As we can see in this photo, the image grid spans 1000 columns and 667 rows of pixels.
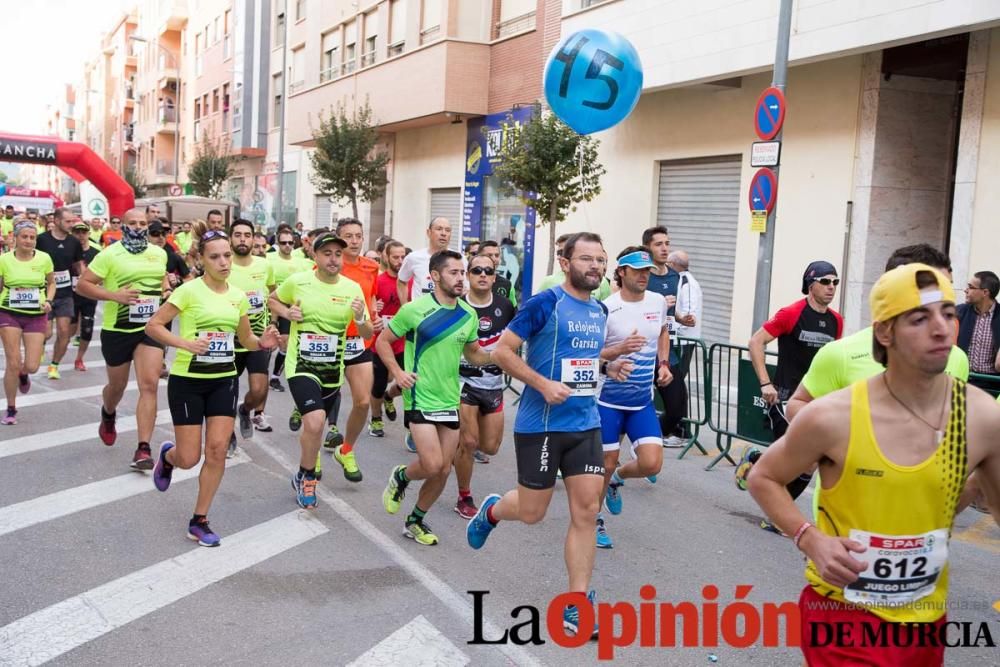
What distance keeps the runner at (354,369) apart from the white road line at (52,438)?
237 centimetres

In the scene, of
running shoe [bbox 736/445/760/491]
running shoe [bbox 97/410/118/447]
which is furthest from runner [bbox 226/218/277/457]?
running shoe [bbox 736/445/760/491]

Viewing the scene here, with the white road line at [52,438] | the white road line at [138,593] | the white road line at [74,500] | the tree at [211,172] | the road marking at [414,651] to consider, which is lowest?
the white road line at [52,438]

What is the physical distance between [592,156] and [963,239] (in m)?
7.50

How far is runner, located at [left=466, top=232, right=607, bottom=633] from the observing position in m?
4.93

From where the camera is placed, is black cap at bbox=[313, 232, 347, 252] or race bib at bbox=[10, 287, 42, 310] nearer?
black cap at bbox=[313, 232, 347, 252]

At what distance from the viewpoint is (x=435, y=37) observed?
24.0 m

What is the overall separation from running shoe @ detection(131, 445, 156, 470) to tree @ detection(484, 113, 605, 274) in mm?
10284

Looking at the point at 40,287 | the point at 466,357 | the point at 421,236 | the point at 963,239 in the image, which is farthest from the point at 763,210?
the point at 421,236

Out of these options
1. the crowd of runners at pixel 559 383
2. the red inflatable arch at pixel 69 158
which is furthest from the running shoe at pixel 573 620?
the red inflatable arch at pixel 69 158

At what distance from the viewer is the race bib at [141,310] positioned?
8.09 m

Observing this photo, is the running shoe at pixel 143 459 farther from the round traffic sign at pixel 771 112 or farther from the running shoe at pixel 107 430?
the round traffic sign at pixel 771 112

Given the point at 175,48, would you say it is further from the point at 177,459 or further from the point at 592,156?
the point at 177,459

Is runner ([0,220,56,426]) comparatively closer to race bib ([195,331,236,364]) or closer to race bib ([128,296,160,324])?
race bib ([128,296,160,324])

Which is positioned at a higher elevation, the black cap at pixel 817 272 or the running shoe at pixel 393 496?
the black cap at pixel 817 272
